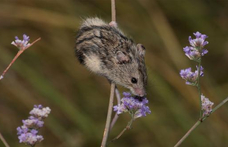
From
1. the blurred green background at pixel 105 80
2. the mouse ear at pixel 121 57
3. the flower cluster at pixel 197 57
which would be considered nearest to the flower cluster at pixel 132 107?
the flower cluster at pixel 197 57

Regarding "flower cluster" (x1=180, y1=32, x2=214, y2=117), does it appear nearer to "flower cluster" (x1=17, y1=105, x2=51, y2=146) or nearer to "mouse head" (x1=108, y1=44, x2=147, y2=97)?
"flower cluster" (x1=17, y1=105, x2=51, y2=146)

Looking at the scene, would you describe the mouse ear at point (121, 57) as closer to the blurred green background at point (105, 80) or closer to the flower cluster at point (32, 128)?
the flower cluster at point (32, 128)

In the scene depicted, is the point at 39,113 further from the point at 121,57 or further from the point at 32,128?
the point at 121,57

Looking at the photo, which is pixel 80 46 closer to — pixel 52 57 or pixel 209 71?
pixel 52 57

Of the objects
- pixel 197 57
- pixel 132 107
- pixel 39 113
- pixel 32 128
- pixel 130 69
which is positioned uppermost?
pixel 130 69

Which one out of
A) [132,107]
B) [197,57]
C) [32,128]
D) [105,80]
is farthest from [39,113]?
[105,80]

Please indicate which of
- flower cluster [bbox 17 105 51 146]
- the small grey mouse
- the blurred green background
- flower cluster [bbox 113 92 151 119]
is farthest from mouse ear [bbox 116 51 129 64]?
the blurred green background
